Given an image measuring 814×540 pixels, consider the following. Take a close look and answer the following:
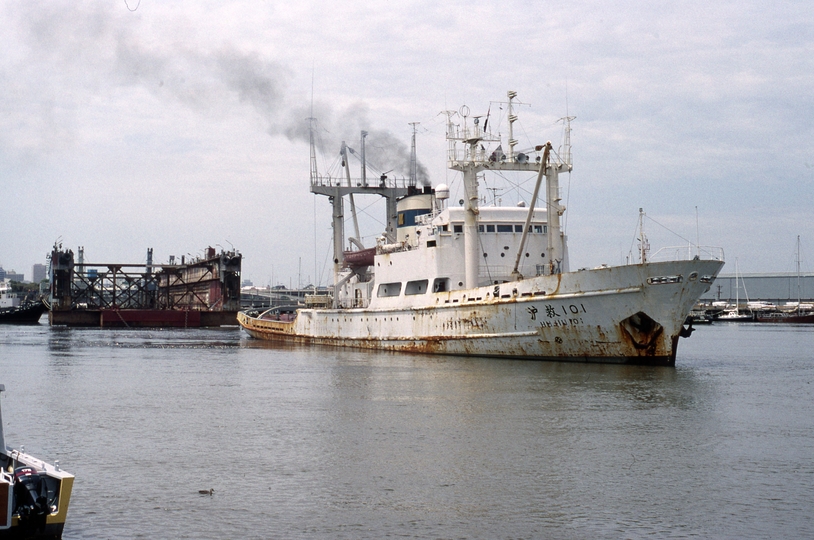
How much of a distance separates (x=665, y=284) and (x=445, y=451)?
49.7 ft

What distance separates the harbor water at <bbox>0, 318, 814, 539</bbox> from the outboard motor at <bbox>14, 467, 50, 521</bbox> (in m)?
1.07

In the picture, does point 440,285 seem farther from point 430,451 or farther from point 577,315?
point 430,451

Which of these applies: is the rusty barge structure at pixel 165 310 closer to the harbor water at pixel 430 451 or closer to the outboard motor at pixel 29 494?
the harbor water at pixel 430 451

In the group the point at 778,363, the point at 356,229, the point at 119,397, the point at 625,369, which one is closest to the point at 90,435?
the point at 119,397

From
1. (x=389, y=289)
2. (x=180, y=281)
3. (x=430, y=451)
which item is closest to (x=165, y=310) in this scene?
(x=180, y=281)

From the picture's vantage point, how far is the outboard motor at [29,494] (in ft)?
32.8

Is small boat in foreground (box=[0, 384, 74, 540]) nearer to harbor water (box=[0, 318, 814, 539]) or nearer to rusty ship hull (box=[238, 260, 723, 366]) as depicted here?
harbor water (box=[0, 318, 814, 539])

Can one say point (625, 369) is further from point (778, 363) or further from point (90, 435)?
point (90, 435)

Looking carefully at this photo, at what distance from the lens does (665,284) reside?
29.1m

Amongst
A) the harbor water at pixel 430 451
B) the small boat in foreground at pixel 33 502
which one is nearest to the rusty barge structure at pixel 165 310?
the harbor water at pixel 430 451

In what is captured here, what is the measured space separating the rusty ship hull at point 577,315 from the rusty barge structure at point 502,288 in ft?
0.13

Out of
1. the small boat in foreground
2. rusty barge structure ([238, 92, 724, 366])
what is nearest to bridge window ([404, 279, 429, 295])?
rusty barge structure ([238, 92, 724, 366])

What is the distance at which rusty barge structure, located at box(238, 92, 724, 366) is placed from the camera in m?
29.8

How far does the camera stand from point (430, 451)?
54.2 ft
